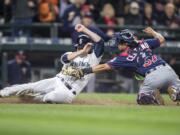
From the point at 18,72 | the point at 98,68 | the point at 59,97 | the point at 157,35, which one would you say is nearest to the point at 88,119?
the point at 98,68

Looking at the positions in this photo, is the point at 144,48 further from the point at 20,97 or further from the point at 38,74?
the point at 38,74

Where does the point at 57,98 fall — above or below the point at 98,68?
below

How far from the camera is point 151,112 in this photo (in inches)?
484

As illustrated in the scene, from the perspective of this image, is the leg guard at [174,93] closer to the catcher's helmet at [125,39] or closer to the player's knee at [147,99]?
the player's knee at [147,99]

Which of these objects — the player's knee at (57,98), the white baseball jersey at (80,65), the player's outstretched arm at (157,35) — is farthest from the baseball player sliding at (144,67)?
the player's knee at (57,98)

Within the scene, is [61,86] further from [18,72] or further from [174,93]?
[18,72]

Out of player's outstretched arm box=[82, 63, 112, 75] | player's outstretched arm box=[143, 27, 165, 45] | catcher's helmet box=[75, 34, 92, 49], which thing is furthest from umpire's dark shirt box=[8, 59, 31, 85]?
player's outstretched arm box=[82, 63, 112, 75]

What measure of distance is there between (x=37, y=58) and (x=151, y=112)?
889cm

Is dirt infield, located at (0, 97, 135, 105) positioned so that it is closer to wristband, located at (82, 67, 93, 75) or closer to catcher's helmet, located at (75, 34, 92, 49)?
wristband, located at (82, 67, 93, 75)

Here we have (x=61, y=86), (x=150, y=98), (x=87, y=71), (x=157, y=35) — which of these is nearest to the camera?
(x=87, y=71)

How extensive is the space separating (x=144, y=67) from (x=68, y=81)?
1478 mm

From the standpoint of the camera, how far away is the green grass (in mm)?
9500

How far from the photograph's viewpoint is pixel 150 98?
551 inches

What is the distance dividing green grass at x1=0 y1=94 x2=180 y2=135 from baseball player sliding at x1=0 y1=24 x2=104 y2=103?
474 millimetres
